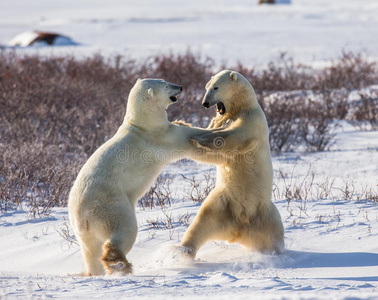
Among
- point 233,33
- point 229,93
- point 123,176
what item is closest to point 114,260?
point 123,176

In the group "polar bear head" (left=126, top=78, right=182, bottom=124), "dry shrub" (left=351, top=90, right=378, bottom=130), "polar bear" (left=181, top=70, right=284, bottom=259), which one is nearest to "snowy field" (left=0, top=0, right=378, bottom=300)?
"polar bear" (left=181, top=70, right=284, bottom=259)

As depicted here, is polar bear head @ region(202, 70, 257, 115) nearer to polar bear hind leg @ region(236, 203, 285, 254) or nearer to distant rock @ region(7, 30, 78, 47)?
polar bear hind leg @ region(236, 203, 285, 254)

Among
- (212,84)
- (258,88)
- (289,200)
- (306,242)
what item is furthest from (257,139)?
(258,88)

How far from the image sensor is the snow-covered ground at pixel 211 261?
2.62 metres

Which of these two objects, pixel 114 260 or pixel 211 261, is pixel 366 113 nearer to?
pixel 211 261

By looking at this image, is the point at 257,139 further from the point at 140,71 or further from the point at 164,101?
the point at 140,71

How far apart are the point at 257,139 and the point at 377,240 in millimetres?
965

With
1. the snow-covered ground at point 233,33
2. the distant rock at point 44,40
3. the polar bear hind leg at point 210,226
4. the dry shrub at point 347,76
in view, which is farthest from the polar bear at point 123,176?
the distant rock at point 44,40

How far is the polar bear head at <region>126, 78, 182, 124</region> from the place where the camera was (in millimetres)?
3492

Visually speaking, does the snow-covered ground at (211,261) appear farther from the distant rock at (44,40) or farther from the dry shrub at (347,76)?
the distant rock at (44,40)

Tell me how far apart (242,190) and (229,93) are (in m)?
0.64

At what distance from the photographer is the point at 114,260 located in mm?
2979

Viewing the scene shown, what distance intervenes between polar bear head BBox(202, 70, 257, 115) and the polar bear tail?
1176 mm

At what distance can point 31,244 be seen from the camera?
13.0 feet
